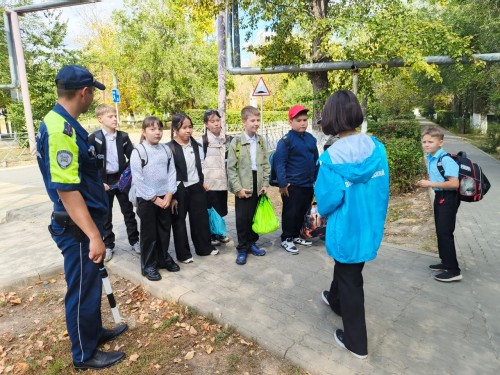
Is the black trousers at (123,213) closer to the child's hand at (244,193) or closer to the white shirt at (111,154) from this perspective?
the white shirt at (111,154)

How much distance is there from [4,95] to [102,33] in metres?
12.1

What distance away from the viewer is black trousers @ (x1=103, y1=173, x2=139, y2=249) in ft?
14.9

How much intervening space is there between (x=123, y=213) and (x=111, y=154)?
82 centimetres

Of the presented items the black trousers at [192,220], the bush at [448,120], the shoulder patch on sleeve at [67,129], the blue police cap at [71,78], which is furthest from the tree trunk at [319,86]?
the bush at [448,120]

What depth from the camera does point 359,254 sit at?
257cm

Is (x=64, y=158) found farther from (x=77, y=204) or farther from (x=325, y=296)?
(x=325, y=296)

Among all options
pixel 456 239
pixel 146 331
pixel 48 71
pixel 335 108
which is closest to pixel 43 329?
pixel 146 331

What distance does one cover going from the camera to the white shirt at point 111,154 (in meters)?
4.43

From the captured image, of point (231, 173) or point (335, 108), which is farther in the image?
point (231, 173)

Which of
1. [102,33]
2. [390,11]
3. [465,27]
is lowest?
[390,11]

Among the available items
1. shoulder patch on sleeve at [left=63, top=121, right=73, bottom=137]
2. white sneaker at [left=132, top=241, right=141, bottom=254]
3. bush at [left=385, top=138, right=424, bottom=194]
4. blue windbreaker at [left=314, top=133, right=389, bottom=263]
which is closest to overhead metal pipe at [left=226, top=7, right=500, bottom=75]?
bush at [left=385, top=138, right=424, bottom=194]

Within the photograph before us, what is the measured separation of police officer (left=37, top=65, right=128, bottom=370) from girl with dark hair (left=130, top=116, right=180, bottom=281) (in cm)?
106

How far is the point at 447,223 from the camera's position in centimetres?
380

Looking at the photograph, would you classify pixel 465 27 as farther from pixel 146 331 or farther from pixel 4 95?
pixel 4 95
